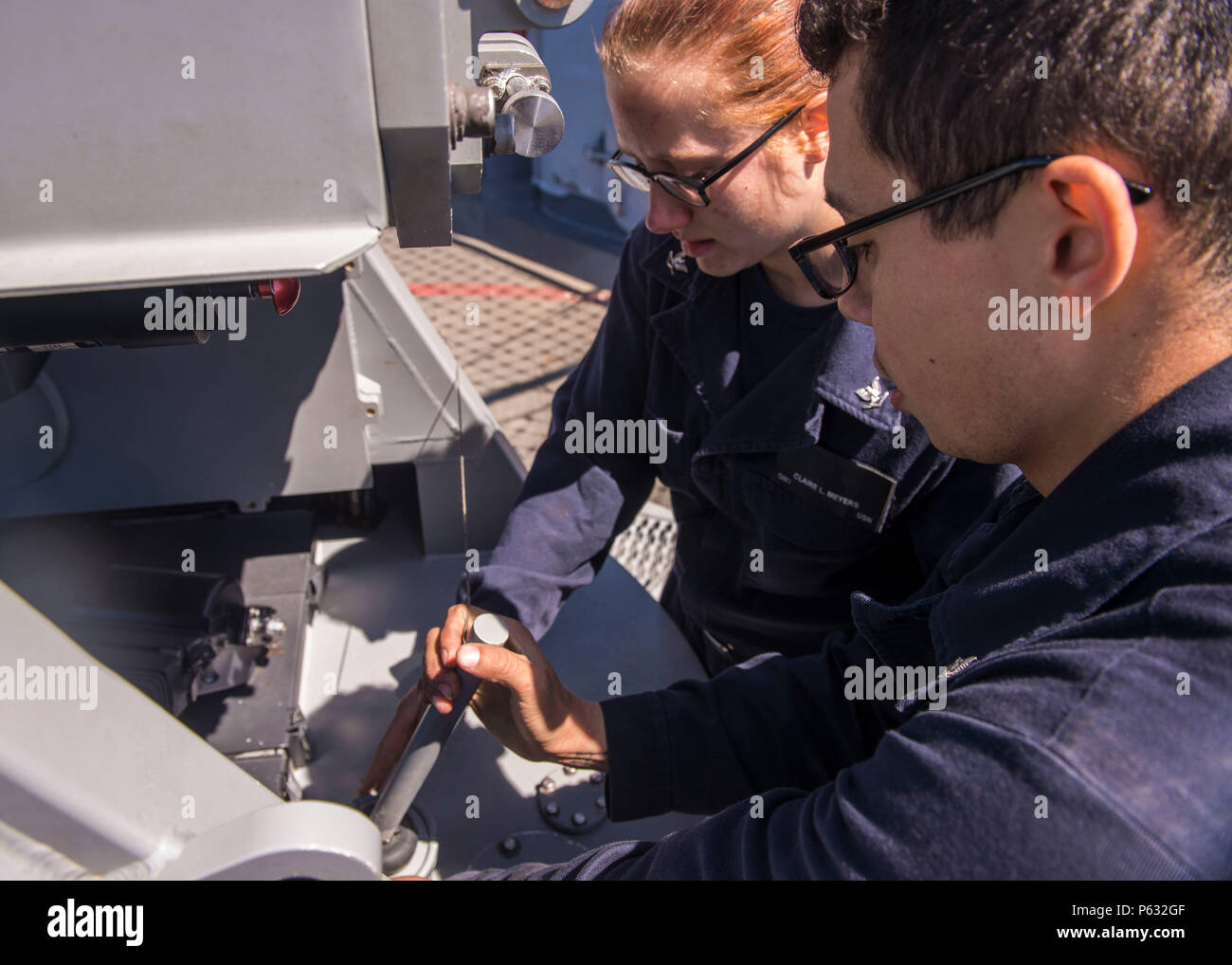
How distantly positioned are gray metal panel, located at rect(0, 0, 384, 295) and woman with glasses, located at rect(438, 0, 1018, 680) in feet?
2.06

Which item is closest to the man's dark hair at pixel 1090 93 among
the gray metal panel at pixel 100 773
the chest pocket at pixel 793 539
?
the chest pocket at pixel 793 539

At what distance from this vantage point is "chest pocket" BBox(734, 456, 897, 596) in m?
1.29

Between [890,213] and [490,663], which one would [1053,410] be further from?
[490,663]

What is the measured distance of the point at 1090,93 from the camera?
60 cm

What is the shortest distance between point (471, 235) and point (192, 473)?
460 centimetres

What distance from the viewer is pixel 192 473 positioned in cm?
145

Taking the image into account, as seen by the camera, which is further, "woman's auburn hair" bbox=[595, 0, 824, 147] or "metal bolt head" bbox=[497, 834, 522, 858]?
"metal bolt head" bbox=[497, 834, 522, 858]

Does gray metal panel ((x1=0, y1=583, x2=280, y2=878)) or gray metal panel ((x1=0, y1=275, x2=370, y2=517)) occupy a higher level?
gray metal panel ((x1=0, y1=275, x2=370, y2=517))

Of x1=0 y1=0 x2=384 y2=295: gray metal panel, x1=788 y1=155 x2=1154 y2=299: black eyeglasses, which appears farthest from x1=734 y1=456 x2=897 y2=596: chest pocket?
x1=0 y1=0 x2=384 y2=295: gray metal panel

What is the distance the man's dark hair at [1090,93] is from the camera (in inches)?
23.7

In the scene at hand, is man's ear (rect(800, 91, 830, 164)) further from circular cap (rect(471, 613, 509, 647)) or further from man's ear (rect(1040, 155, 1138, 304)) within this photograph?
circular cap (rect(471, 613, 509, 647))

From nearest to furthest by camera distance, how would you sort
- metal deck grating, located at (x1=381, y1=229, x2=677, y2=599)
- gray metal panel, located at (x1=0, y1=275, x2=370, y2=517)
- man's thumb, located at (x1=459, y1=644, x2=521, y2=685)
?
man's thumb, located at (x1=459, y1=644, x2=521, y2=685), gray metal panel, located at (x1=0, y1=275, x2=370, y2=517), metal deck grating, located at (x1=381, y1=229, x2=677, y2=599)

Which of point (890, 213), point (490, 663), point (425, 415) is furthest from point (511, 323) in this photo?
point (890, 213)

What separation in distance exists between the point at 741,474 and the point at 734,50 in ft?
1.91
